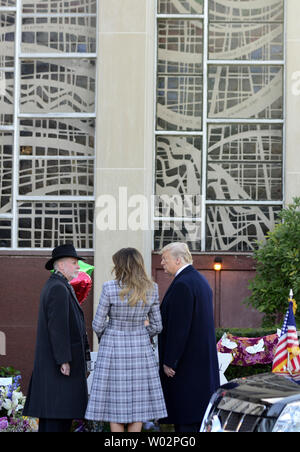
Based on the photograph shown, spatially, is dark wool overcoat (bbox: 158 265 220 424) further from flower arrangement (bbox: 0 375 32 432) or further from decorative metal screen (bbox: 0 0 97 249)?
decorative metal screen (bbox: 0 0 97 249)

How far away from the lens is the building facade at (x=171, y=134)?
1419cm

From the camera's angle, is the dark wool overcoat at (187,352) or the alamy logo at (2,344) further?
the alamy logo at (2,344)

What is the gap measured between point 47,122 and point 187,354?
813 centimetres

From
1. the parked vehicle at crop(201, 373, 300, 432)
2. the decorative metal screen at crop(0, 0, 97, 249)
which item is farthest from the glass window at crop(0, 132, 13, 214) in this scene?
the parked vehicle at crop(201, 373, 300, 432)

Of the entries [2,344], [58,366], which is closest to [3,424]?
[58,366]

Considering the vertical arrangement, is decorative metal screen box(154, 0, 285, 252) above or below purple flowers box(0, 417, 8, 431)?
above

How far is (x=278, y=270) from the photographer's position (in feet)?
41.7

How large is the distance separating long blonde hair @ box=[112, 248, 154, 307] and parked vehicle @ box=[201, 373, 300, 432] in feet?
3.44

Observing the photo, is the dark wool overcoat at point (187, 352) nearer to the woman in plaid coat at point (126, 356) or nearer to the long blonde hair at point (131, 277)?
the woman in plaid coat at point (126, 356)

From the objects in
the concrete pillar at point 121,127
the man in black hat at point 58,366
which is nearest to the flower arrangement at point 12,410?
the man in black hat at point 58,366

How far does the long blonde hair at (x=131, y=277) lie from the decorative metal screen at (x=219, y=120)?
732cm

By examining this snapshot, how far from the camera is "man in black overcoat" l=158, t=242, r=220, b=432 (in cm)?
720

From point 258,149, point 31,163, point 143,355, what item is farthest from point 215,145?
point 143,355

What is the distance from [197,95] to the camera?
573 inches
